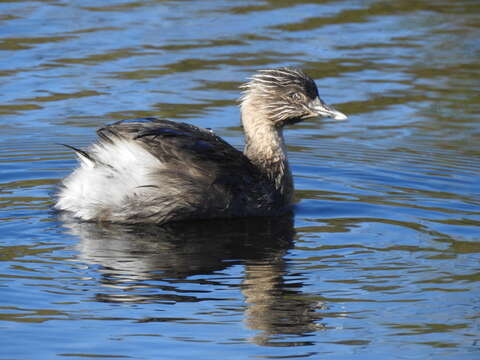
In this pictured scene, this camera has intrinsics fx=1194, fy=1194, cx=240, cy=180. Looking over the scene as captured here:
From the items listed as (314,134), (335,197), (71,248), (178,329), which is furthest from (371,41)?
(178,329)

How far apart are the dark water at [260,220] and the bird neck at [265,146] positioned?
296 millimetres

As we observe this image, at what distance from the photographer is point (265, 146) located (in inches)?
406

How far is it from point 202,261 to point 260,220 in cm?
147

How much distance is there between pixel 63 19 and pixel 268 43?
2902mm

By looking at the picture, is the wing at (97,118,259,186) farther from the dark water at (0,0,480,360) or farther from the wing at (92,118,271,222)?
the dark water at (0,0,480,360)

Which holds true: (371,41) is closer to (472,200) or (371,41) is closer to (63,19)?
(63,19)

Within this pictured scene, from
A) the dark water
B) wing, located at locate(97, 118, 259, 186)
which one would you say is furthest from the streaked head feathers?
wing, located at locate(97, 118, 259, 186)

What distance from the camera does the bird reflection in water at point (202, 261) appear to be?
23.8 feet

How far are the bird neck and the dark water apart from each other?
0.97ft

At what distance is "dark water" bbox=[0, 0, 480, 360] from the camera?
6875mm

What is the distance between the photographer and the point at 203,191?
30.6 ft

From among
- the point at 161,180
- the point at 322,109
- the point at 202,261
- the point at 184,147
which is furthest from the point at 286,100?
the point at 202,261

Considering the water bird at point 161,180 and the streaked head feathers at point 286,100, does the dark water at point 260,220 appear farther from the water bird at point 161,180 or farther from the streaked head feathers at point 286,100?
the streaked head feathers at point 286,100

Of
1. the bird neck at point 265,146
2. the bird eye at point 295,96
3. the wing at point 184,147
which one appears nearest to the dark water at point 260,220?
the bird neck at point 265,146
